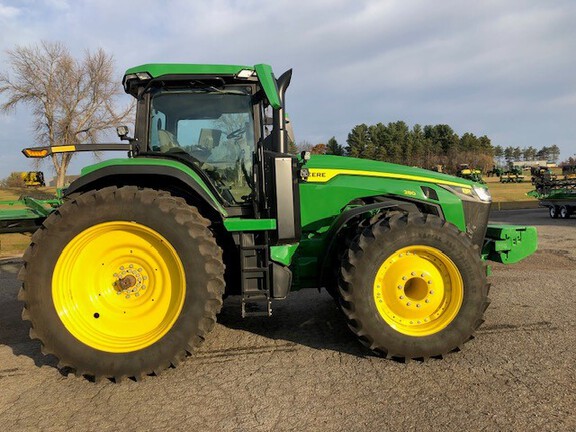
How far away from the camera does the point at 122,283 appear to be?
3.29 meters

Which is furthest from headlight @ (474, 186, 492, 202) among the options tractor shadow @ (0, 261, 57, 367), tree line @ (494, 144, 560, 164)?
tree line @ (494, 144, 560, 164)

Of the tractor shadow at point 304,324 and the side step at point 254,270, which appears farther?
the tractor shadow at point 304,324

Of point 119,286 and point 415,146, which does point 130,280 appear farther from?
point 415,146

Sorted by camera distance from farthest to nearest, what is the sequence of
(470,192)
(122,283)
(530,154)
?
(530,154) < (470,192) < (122,283)

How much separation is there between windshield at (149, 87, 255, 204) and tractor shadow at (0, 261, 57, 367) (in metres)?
2.09

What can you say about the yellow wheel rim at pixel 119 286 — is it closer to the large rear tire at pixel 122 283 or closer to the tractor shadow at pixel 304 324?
the large rear tire at pixel 122 283

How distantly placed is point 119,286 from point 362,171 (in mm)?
2398

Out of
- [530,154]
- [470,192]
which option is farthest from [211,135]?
[530,154]

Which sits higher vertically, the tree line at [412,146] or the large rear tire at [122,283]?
the tree line at [412,146]

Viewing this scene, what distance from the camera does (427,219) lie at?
330cm

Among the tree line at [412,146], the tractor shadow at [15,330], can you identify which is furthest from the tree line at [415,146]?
the tractor shadow at [15,330]

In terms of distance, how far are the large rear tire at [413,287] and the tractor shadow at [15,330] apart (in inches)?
103

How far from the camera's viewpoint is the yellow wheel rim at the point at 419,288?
331 cm

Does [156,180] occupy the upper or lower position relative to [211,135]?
lower
